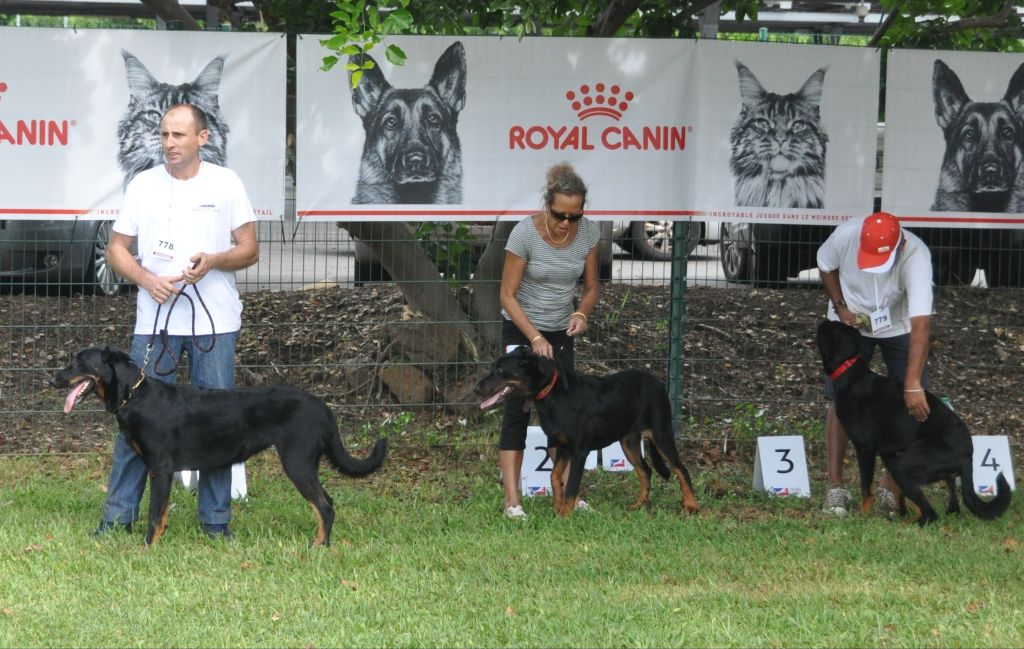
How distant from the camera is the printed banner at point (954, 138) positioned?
24.2ft

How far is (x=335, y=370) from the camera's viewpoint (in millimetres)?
8703

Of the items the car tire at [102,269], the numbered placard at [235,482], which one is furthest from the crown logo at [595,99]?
the car tire at [102,269]

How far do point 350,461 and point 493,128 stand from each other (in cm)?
245

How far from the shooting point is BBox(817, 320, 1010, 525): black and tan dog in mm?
5922

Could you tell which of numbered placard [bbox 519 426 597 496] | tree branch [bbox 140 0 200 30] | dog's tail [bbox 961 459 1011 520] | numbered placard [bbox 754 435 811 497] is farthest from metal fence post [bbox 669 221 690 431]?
tree branch [bbox 140 0 200 30]

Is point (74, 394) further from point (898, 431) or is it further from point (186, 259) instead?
point (898, 431)

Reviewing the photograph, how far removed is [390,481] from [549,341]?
59.4 inches

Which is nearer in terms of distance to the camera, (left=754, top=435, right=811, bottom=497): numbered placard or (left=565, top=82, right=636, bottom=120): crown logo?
(left=754, top=435, right=811, bottom=497): numbered placard

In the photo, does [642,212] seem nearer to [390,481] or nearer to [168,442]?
[390,481]

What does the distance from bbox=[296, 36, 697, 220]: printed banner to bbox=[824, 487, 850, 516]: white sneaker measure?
6.33 ft

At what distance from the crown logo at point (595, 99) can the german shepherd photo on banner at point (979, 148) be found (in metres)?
1.97

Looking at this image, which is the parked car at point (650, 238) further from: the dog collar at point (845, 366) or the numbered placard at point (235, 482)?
the numbered placard at point (235, 482)

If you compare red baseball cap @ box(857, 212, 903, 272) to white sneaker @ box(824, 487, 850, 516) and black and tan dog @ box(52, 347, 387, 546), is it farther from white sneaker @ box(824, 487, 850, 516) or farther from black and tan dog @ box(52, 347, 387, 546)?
black and tan dog @ box(52, 347, 387, 546)

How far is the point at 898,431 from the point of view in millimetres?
5949
